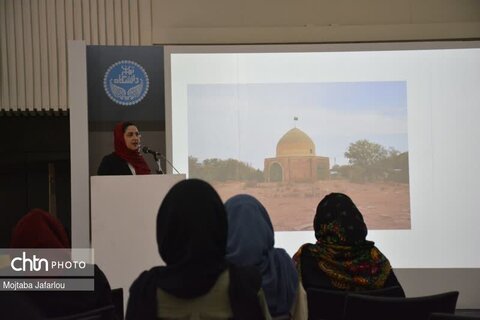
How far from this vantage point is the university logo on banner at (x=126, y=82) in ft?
17.4

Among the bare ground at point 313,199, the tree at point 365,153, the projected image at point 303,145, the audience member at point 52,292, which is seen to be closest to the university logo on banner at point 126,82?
the projected image at point 303,145

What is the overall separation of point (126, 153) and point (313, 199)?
1.72 m

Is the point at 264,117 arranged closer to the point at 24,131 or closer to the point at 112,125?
the point at 112,125

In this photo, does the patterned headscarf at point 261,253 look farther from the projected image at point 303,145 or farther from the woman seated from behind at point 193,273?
the projected image at point 303,145

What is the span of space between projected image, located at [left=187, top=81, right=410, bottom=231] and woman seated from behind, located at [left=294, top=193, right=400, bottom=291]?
2908mm

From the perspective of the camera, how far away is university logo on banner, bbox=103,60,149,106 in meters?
5.31

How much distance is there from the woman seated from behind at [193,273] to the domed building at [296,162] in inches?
156

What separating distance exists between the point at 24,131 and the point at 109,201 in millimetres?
3199

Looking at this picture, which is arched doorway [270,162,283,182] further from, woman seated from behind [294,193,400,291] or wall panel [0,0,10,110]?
woman seated from behind [294,193,400,291]

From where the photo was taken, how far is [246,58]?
5527mm

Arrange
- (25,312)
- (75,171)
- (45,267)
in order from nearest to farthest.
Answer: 1. (25,312)
2. (45,267)
3. (75,171)

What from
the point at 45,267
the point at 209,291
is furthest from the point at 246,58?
the point at 209,291

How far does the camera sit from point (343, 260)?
253 centimetres

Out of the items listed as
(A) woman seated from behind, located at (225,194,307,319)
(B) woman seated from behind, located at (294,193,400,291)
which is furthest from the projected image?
(A) woman seated from behind, located at (225,194,307,319)
